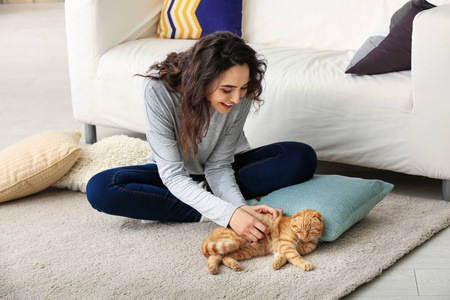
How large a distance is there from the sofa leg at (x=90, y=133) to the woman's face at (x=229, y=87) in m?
1.29

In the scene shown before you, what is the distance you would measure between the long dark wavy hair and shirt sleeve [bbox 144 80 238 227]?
35mm

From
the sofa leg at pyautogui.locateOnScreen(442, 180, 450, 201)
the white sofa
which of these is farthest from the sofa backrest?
the sofa leg at pyautogui.locateOnScreen(442, 180, 450, 201)

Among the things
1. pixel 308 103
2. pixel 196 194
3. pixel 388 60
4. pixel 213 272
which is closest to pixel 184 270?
pixel 213 272

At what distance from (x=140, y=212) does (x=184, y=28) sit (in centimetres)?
130

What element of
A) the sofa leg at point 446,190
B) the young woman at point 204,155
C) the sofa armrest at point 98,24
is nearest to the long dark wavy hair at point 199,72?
the young woman at point 204,155

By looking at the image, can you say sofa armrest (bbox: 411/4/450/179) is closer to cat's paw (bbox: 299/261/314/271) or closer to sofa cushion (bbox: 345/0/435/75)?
sofa cushion (bbox: 345/0/435/75)

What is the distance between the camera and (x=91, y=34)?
9.27 ft

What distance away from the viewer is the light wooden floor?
172 cm

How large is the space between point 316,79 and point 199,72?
2.28ft

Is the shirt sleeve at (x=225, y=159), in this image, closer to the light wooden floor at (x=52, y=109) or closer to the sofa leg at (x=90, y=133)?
the light wooden floor at (x=52, y=109)

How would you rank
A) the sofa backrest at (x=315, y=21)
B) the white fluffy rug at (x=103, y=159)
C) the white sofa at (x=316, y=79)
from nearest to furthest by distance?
the white sofa at (x=316, y=79)
the white fluffy rug at (x=103, y=159)
the sofa backrest at (x=315, y=21)

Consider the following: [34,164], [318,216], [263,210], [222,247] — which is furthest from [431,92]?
[34,164]

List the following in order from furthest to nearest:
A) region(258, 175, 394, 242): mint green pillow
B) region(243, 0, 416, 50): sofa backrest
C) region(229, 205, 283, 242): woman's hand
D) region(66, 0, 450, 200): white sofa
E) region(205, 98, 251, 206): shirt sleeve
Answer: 1. region(243, 0, 416, 50): sofa backrest
2. region(66, 0, 450, 200): white sofa
3. region(205, 98, 251, 206): shirt sleeve
4. region(258, 175, 394, 242): mint green pillow
5. region(229, 205, 283, 242): woman's hand

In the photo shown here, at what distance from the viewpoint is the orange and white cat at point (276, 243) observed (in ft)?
5.88
